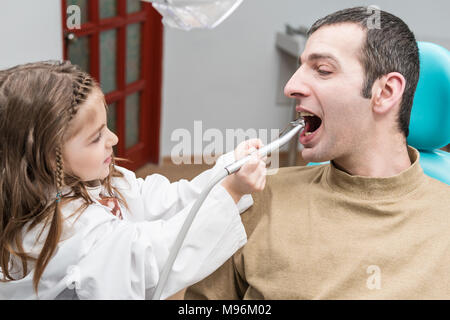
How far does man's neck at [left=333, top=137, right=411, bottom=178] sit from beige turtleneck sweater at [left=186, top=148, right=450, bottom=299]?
3 cm

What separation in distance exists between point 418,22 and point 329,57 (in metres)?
2.82

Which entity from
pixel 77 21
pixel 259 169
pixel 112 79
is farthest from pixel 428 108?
pixel 112 79

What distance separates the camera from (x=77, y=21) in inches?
89.4

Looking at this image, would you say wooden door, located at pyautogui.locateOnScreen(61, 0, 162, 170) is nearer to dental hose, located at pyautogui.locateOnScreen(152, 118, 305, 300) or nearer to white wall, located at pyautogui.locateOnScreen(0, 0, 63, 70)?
white wall, located at pyautogui.locateOnScreen(0, 0, 63, 70)

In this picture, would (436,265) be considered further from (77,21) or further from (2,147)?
(77,21)

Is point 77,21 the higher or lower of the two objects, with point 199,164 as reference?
higher

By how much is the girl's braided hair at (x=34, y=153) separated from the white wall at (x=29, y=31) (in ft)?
2.97

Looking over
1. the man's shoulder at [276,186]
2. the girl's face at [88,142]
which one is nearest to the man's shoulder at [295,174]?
the man's shoulder at [276,186]

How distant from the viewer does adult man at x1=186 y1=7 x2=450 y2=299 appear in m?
1.03

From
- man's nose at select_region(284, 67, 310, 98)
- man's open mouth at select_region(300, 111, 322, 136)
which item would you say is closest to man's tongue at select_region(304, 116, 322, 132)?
man's open mouth at select_region(300, 111, 322, 136)

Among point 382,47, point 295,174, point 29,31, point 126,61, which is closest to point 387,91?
point 382,47

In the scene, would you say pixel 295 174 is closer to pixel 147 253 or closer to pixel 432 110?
pixel 432 110
